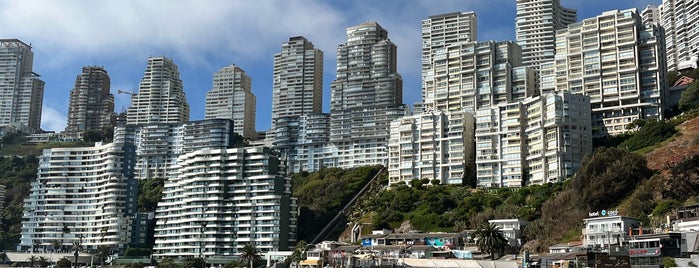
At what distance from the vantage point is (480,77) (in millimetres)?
164500

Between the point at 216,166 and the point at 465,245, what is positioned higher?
the point at 216,166

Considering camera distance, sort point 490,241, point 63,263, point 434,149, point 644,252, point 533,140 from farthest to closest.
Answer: point 434,149 < point 63,263 < point 533,140 < point 490,241 < point 644,252

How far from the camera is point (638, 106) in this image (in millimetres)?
141375

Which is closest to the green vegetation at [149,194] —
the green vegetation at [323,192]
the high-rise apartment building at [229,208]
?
the high-rise apartment building at [229,208]

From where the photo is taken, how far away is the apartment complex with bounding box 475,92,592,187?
132 m

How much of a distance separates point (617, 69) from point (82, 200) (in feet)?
377

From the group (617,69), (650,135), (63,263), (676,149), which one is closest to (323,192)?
(63,263)

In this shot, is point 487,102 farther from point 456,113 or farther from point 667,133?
point 667,133

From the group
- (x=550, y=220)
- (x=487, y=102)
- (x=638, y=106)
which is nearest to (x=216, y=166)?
(x=487, y=102)

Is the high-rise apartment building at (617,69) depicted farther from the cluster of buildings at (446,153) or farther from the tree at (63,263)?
the tree at (63,263)

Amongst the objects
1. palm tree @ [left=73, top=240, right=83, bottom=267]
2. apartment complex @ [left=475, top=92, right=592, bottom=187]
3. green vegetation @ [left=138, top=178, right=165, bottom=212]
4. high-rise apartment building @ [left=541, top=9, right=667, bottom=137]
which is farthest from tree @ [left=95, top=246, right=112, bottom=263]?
high-rise apartment building @ [left=541, top=9, right=667, bottom=137]

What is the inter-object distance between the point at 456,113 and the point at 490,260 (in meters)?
58.9

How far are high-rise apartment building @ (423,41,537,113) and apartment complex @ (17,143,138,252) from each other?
229 ft

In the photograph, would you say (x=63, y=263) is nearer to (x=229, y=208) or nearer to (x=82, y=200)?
(x=82, y=200)
